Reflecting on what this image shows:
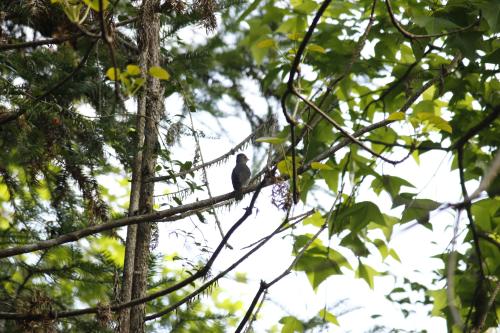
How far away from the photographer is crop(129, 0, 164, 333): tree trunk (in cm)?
245

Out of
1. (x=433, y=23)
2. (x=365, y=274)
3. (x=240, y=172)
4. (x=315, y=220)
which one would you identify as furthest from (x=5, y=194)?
(x=433, y=23)

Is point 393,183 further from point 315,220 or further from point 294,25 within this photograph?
point 294,25

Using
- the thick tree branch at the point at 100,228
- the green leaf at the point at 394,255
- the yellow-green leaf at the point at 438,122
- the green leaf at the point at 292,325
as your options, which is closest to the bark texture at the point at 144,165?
the thick tree branch at the point at 100,228

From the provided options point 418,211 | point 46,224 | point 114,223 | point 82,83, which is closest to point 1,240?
point 46,224

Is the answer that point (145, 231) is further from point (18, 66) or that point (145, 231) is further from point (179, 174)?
point (18, 66)

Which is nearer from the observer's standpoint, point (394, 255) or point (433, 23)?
point (433, 23)

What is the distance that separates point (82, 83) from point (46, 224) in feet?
2.38

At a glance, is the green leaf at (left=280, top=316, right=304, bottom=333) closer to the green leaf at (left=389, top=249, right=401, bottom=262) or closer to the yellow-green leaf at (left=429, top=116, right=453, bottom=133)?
the green leaf at (left=389, top=249, right=401, bottom=262)

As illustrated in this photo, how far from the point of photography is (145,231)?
8.37 ft

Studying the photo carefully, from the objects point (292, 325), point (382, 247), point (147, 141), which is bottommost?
point (292, 325)

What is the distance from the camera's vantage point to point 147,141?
2.63m

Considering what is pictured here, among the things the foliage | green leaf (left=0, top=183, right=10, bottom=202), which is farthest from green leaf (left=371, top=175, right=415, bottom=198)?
green leaf (left=0, top=183, right=10, bottom=202)

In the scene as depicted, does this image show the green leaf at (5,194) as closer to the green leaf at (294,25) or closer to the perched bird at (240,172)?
the perched bird at (240,172)

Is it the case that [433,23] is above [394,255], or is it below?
above
